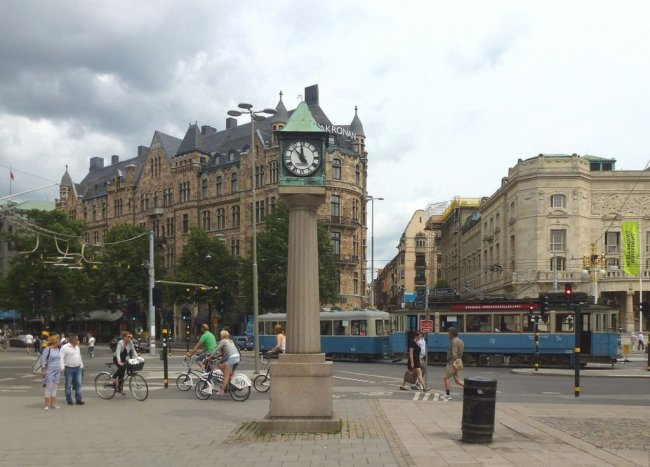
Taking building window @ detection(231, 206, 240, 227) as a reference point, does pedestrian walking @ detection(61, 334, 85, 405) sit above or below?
below

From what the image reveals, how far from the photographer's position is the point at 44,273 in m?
59.5

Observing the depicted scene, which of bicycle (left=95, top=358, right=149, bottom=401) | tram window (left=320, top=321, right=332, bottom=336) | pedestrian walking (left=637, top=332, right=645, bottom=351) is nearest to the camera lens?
bicycle (left=95, top=358, right=149, bottom=401)

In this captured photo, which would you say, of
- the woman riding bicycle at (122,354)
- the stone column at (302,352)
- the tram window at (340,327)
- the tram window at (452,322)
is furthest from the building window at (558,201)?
the stone column at (302,352)

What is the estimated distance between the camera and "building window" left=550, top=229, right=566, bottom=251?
56.7m

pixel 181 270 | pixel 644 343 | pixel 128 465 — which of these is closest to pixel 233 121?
pixel 181 270

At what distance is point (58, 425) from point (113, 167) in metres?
88.0

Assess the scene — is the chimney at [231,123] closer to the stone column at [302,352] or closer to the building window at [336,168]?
the building window at [336,168]

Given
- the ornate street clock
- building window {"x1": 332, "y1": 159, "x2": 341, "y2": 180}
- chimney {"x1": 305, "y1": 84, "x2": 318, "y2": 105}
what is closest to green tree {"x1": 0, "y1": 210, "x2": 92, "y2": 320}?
building window {"x1": 332, "y1": 159, "x2": 341, "y2": 180}

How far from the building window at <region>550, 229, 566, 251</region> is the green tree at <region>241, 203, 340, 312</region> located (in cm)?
1769

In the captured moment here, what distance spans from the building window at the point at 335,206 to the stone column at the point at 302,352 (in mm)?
51333

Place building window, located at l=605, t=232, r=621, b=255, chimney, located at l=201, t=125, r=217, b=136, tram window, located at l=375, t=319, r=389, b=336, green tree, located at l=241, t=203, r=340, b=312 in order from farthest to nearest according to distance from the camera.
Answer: chimney, located at l=201, t=125, r=217, b=136 → building window, located at l=605, t=232, r=621, b=255 → green tree, located at l=241, t=203, r=340, b=312 → tram window, located at l=375, t=319, r=389, b=336

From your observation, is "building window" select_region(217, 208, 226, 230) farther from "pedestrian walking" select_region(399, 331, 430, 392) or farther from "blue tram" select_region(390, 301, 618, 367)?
"pedestrian walking" select_region(399, 331, 430, 392)

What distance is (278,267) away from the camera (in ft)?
185

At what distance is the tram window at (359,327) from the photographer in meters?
39.2
